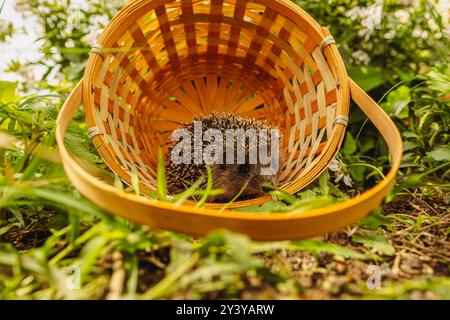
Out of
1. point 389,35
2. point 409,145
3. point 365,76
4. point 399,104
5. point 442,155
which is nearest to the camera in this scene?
point 442,155

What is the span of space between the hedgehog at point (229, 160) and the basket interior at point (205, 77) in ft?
0.28

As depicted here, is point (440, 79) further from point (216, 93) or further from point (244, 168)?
point (216, 93)

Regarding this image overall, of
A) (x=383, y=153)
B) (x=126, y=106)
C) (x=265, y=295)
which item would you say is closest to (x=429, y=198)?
(x=383, y=153)

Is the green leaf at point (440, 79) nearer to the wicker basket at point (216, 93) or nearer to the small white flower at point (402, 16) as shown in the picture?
the wicker basket at point (216, 93)

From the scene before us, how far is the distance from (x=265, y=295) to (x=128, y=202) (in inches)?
12.3

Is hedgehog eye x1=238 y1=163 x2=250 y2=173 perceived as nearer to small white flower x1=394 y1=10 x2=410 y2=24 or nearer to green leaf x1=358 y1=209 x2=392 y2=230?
green leaf x1=358 y1=209 x2=392 y2=230

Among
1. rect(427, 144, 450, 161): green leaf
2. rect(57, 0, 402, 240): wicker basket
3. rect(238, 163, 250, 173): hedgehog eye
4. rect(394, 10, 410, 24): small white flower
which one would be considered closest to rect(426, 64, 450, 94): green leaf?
rect(427, 144, 450, 161): green leaf

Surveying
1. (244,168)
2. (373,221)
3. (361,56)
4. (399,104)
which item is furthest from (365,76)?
(373,221)

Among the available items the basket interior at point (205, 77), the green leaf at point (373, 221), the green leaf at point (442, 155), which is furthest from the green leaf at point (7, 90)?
the green leaf at point (442, 155)

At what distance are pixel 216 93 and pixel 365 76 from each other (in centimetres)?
77

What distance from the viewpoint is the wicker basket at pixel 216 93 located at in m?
0.79

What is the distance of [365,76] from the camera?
2088 mm
